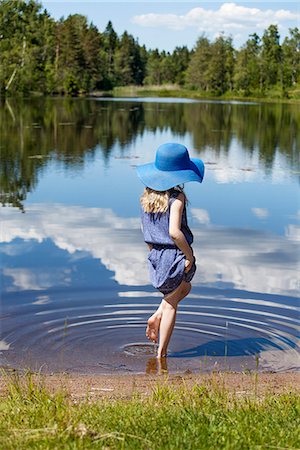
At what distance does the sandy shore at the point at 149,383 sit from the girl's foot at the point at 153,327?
0.62m

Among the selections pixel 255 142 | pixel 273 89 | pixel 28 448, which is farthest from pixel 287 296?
pixel 273 89

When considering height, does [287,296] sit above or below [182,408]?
below

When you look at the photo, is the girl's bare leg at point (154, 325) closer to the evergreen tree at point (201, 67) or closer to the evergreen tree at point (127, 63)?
the evergreen tree at point (201, 67)

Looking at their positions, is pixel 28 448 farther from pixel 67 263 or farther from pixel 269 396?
pixel 67 263

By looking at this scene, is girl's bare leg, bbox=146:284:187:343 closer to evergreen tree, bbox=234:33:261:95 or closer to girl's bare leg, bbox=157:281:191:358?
girl's bare leg, bbox=157:281:191:358

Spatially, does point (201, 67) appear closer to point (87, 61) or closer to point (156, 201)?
point (87, 61)

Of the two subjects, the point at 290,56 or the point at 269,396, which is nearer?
the point at 269,396

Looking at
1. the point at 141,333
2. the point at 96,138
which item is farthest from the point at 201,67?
the point at 141,333

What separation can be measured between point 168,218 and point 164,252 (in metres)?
0.28

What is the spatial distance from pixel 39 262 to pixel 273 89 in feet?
306

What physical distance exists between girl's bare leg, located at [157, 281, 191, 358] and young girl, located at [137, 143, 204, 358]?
0.5 inches

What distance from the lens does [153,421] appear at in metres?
4.54

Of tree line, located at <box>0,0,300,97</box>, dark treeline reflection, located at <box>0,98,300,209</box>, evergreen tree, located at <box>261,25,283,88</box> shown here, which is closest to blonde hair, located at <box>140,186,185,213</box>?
dark treeline reflection, located at <box>0,98,300,209</box>

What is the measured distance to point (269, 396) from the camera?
17.4ft
